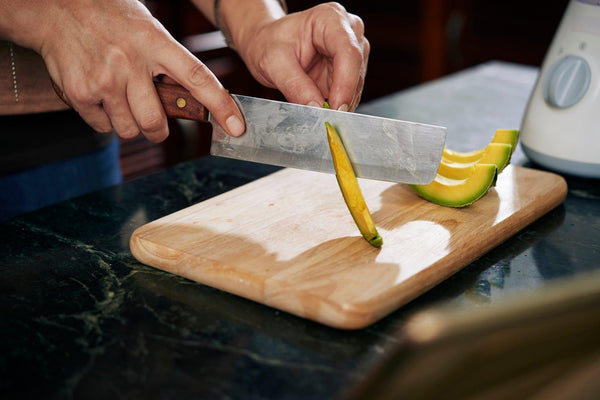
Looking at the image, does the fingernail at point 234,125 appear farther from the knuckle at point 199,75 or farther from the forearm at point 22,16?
the forearm at point 22,16

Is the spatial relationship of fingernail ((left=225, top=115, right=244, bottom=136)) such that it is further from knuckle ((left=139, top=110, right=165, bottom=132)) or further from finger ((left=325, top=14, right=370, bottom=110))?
finger ((left=325, top=14, right=370, bottom=110))

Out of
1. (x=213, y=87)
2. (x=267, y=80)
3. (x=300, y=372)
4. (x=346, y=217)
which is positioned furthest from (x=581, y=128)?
(x=300, y=372)

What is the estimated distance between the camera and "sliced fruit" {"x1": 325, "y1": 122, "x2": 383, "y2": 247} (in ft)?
3.41

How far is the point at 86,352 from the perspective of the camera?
0.81 metres

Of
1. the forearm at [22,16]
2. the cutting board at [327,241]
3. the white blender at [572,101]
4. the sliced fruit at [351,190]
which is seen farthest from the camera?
the white blender at [572,101]

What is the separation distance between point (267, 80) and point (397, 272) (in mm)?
684

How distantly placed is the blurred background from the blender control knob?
2.54 m

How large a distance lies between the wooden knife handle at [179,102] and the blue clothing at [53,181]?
0.53m

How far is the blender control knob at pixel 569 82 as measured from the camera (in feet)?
4.62

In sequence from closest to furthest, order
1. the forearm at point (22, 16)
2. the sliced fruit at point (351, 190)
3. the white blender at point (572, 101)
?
1. the sliced fruit at point (351, 190)
2. the forearm at point (22, 16)
3. the white blender at point (572, 101)

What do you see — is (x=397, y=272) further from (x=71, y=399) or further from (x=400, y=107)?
(x=400, y=107)

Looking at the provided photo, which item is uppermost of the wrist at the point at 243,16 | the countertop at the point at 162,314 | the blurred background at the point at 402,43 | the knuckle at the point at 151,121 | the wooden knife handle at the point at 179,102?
the wrist at the point at 243,16

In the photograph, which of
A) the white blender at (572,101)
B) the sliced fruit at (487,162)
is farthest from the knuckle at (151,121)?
the white blender at (572,101)

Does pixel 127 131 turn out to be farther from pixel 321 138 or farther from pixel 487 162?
pixel 487 162
